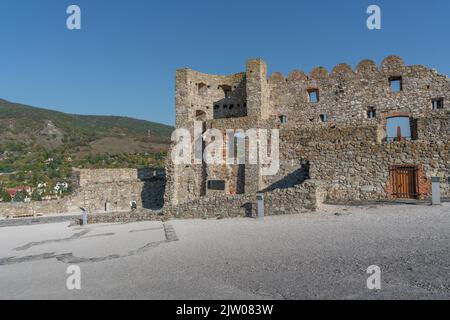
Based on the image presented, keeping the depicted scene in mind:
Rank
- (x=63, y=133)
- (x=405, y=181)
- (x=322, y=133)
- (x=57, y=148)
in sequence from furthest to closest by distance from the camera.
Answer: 1. (x=63, y=133)
2. (x=57, y=148)
3. (x=322, y=133)
4. (x=405, y=181)

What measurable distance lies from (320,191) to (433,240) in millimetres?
6475

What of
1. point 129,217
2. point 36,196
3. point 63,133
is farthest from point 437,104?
point 63,133

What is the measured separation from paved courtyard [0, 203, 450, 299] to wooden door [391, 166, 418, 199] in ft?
5.80

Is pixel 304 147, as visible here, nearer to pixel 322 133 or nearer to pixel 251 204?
pixel 322 133

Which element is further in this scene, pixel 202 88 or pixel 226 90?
pixel 226 90

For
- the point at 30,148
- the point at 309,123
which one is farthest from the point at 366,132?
the point at 30,148

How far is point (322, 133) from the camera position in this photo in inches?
652

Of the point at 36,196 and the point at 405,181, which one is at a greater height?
the point at 405,181

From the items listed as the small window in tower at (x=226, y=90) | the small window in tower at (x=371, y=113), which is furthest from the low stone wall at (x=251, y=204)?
the small window in tower at (x=226, y=90)

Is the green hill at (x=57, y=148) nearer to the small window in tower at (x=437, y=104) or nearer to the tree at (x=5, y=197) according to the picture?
the tree at (x=5, y=197)

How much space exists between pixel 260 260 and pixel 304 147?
10.7m

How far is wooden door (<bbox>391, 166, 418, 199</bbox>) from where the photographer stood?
1393 cm

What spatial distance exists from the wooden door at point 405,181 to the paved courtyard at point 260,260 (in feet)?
5.80

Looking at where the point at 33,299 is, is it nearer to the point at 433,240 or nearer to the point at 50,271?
the point at 50,271
